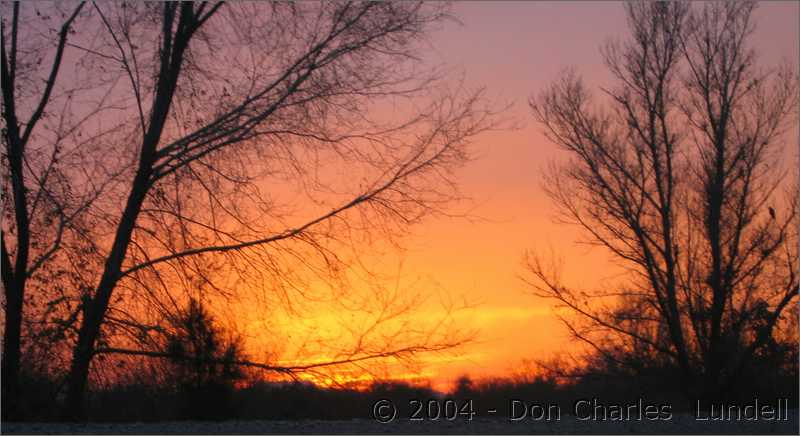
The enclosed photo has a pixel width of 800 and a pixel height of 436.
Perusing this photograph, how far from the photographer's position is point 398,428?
9844 mm

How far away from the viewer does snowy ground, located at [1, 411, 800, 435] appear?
9.61 m

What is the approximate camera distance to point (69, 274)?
500 inches

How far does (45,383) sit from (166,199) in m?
3.24

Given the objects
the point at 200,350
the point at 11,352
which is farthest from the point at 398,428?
the point at 11,352

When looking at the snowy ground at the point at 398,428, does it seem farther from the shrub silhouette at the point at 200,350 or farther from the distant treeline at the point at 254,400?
the shrub silhouette at the point at 200,350

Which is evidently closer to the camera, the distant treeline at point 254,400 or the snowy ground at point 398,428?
the snowy ground at point 398,428

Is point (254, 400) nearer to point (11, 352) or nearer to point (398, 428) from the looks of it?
point (11, 352)

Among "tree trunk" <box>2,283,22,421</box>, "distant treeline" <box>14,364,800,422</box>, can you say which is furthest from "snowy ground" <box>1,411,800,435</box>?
"tree trunk" <box>2,283,22,421</box>

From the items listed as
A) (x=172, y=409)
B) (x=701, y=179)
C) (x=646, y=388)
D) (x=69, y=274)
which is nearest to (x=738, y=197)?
(x=701, y=179)

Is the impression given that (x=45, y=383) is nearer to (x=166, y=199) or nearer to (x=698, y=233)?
(x=166, y=199)

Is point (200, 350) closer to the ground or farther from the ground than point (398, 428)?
farther from the ground

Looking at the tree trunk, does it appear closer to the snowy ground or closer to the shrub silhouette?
the shrub silhouette

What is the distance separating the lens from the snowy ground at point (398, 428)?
9.61 m

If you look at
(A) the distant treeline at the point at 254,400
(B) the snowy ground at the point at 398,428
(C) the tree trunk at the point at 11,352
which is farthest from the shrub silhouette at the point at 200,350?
(B) the snowy ground at the point at 398,428
